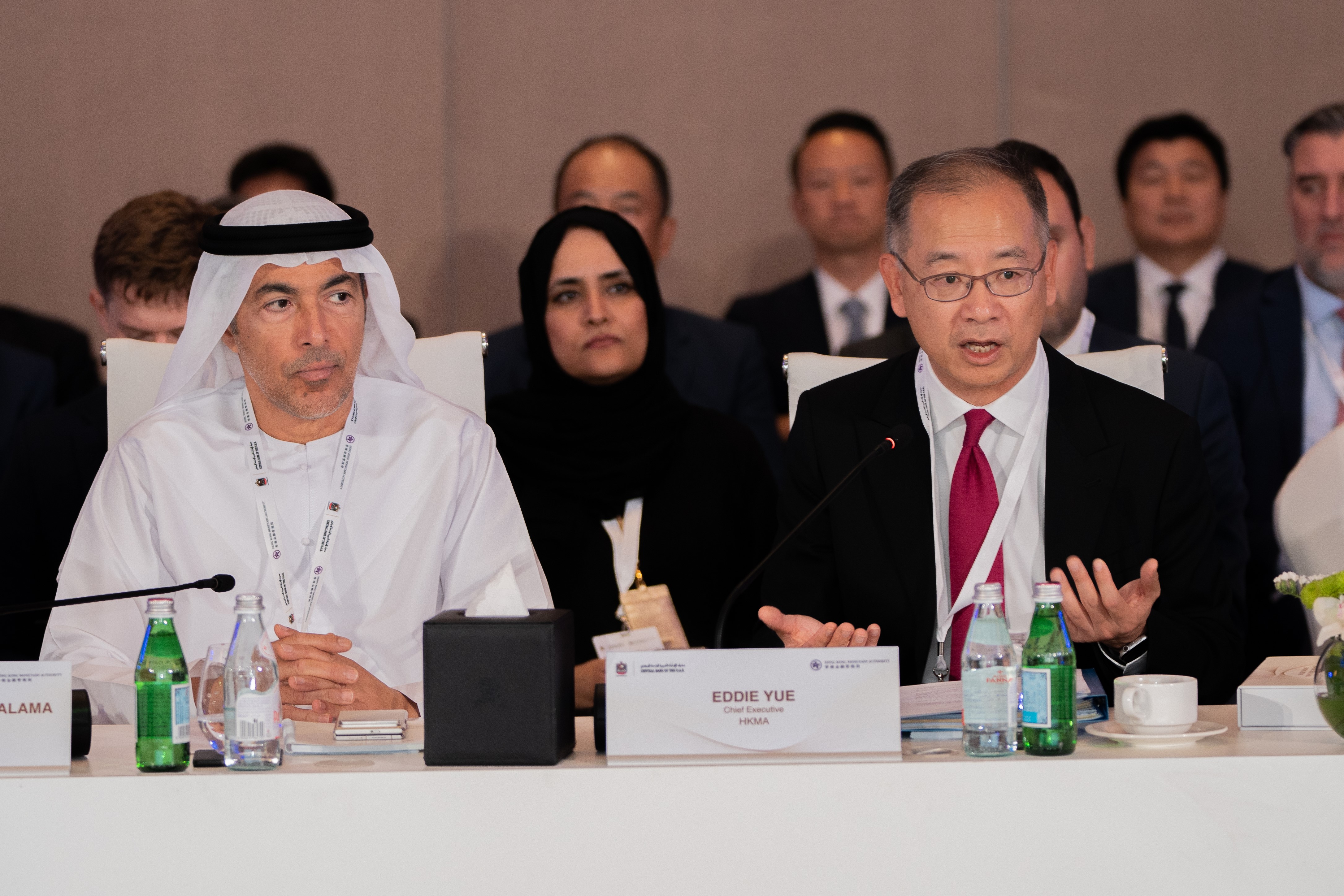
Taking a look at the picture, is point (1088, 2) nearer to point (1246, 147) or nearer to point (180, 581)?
point (1246, 147)

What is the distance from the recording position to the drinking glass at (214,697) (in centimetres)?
179

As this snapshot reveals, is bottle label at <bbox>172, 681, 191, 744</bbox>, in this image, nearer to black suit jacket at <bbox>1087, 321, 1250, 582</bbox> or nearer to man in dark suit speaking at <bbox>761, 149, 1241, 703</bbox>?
man in dark suit speaking at <bbox>761, 149, 1241, 703</bbox>

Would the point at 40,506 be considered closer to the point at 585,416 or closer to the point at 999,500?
the point at 585,416

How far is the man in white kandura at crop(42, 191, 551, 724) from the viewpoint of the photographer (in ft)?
8.27

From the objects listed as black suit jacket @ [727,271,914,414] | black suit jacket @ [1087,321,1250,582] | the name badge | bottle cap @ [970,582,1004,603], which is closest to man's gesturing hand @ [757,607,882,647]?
bottle cap @ [970,582,1004,603]

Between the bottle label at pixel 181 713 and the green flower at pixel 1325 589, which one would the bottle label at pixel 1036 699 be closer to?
the green flower at pixel 1325 589

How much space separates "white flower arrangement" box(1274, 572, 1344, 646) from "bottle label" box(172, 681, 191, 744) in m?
1.38

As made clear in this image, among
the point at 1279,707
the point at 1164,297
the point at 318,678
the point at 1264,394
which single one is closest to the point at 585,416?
the point at 318,678

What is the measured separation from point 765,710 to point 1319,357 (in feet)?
10.2

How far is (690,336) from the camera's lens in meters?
4.31

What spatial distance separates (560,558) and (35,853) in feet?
5.73

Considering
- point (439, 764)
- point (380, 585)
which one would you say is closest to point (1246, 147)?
point (380, 585)

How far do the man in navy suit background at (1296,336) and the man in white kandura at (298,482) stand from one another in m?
2.39

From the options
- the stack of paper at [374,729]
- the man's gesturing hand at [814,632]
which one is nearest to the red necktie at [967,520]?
the man's gesturing hand at [814,632]
